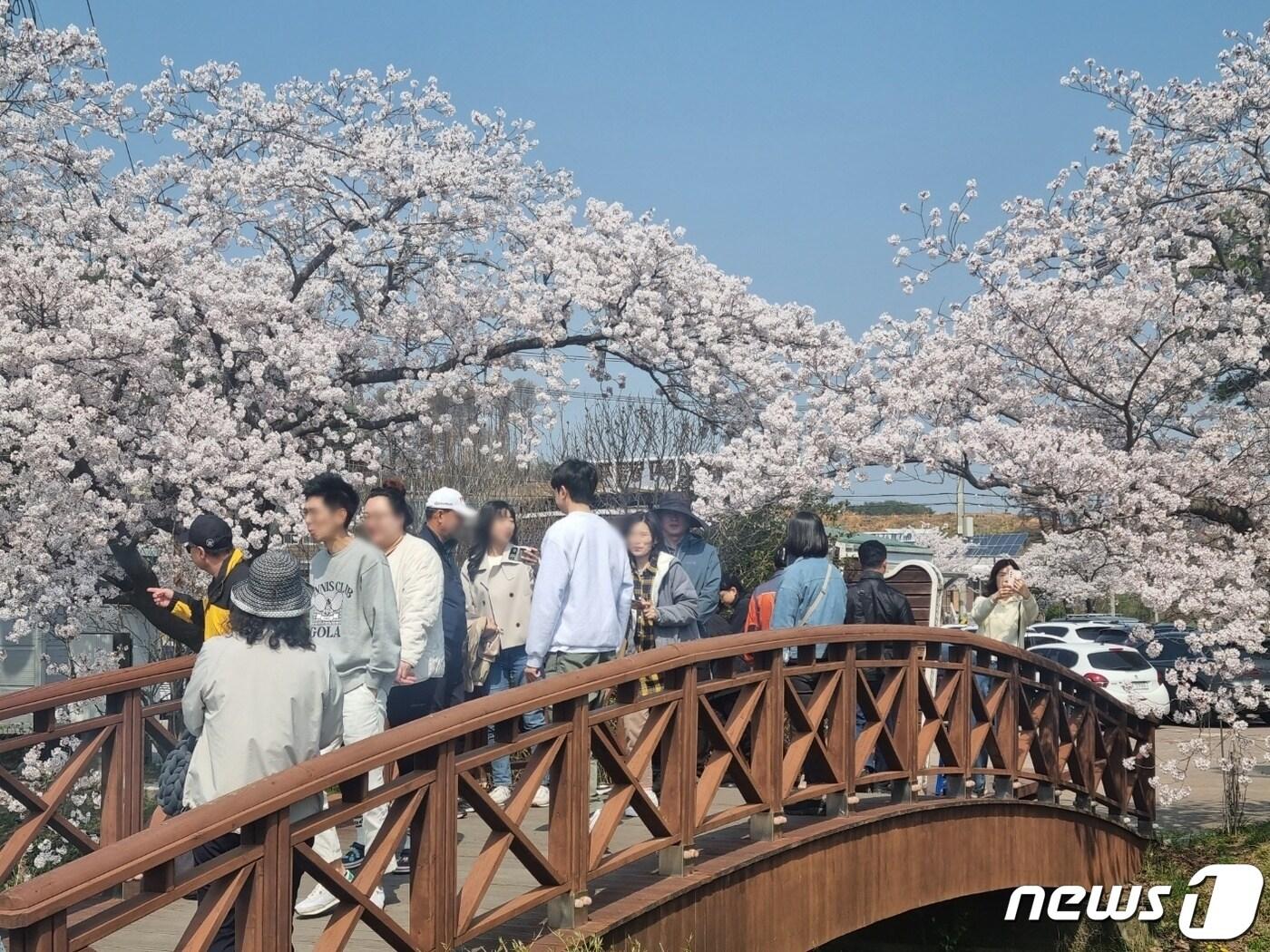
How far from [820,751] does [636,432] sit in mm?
17394

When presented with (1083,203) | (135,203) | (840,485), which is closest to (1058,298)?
(1083,203)

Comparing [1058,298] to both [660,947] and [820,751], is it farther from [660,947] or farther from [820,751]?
[660,947]

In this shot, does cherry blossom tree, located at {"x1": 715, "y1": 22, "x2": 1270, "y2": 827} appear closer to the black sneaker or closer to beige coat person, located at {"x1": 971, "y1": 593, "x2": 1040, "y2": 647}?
beige coat person, located at {"x1": 971, "y1": 593, "x2": 1040, "y2": 647}

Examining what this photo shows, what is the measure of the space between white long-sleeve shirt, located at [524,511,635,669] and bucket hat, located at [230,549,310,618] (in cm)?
200

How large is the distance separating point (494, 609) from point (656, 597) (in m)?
0.95

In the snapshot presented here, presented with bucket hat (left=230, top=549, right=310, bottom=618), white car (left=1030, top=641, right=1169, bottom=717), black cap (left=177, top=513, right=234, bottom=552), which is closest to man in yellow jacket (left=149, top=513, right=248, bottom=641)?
black cap (left=177, top=513, right=234, bottom=552)

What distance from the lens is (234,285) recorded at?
38.2 feet

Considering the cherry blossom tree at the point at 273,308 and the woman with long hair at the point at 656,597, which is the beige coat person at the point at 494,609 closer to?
the woman with long hair at the point at 656,597

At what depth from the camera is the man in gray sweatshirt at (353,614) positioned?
599 cm

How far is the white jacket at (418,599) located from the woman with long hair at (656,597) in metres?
1.56

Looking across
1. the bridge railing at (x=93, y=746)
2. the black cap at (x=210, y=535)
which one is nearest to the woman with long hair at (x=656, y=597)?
the bridge railing at (x=93, y=746)

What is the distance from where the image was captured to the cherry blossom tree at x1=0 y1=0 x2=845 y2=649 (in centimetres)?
1072

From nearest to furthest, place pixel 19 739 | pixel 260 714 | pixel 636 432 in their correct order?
pixel 260 714, pixel 19 739, pixel 636 432

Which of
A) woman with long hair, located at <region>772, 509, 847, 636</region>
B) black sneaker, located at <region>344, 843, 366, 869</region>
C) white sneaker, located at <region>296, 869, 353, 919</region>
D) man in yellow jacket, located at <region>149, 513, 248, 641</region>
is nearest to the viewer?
white sneaker, located at <region>296, 869, 353, 919</region>
